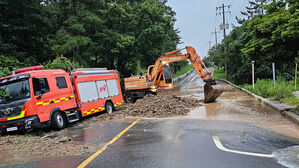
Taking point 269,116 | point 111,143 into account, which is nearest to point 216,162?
point 111,143

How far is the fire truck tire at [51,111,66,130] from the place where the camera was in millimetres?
10711

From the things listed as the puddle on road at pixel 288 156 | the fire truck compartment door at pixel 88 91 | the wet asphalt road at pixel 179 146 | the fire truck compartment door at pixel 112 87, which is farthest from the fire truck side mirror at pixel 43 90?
the puddle on road at pixel 288 156

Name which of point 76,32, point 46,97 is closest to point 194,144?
point 46,97

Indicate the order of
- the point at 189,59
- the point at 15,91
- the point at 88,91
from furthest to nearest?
the point at 189,59
the point at 88,91
the point at 15,91

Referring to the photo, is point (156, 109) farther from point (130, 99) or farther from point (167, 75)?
point (167, 75)

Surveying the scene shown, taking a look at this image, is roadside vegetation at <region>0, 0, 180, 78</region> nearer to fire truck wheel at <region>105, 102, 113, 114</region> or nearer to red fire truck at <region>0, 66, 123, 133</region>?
red fire truck at <region>0, 66, 123, 133</region>

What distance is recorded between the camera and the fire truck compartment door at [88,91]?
13.0 m

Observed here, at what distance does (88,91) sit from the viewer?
13492mm

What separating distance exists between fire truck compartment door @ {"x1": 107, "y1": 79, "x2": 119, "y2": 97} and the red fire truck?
3.77ft

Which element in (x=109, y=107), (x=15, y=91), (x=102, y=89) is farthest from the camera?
(x=109, y=107)

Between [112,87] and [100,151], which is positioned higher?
[112,87]

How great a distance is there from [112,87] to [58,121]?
5.50m

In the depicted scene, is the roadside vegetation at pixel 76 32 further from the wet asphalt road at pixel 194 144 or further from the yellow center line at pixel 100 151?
the wet asphalt road at pixel 194 144

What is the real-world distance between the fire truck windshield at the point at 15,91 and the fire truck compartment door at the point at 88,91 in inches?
122
